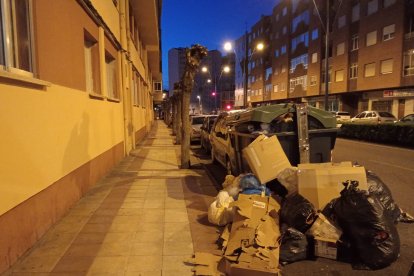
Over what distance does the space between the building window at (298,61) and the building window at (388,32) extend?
15198 mm

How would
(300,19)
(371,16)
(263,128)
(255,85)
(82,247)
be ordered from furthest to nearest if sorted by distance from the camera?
(255,85)
(300,19)
(371,16)
(263,128)
(82,247)

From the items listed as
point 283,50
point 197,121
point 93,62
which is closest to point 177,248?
point 93,62

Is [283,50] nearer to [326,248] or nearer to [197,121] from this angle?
[197,121]

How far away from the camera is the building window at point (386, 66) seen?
100ft

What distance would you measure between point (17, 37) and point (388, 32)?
3407 cm

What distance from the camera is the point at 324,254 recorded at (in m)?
3.84

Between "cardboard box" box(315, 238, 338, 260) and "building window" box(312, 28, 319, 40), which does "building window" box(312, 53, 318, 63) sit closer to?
"building window" box(312, 28, 319, 40)

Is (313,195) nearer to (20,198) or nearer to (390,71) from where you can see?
(20,198)

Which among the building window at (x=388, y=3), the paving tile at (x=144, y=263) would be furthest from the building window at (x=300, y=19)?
the paving tile at (x=144, y=263)

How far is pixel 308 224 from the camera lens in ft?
13.2

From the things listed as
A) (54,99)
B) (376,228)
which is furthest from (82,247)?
(376,228)

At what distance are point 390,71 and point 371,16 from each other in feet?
20.9

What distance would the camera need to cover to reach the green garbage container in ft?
19.5

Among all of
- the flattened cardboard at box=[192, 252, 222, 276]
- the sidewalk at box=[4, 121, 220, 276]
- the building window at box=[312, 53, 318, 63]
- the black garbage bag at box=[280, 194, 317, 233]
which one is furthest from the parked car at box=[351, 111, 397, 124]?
the flattened cardboard at box=[192, 252, 222, 276]
